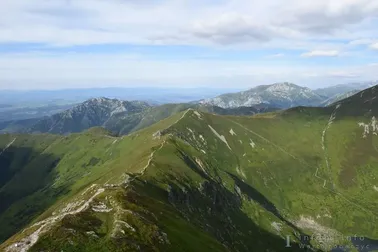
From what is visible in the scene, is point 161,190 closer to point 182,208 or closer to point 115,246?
point 182,208

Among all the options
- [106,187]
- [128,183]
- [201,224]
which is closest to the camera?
[106,187]

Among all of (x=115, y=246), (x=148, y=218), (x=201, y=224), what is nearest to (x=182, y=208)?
(x=201, y=224)

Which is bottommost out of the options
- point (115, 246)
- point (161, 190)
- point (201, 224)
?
point (201, 224)

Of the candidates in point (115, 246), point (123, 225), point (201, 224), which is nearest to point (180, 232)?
point (123, 225)

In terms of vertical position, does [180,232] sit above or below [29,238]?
below

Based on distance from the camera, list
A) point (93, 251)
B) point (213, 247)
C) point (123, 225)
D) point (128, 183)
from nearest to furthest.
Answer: point (93, 251) → point (123, 225) → point (213, 247) → point (128, 183)

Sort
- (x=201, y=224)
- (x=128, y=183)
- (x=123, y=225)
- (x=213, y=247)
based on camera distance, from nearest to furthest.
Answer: (x=123, y=225) < (x=213, y=247) < (x=128, y=183) < (x=201, y=224)

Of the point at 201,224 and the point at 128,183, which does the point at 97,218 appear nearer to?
the point at 128,183

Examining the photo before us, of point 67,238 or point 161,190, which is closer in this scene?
point 67,238

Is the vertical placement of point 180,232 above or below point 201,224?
above
